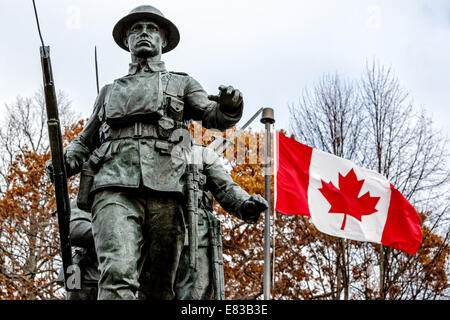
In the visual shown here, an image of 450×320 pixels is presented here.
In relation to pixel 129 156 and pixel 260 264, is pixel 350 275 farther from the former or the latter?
pixel 129 156

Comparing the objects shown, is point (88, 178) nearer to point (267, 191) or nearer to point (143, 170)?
point (143, 170)

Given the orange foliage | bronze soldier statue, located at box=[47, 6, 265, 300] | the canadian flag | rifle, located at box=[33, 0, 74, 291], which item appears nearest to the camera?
rifle, located at box=[33, 0, 74, 291]

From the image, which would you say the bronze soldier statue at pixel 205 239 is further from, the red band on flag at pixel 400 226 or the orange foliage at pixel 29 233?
the orange foliage at pixel 29 233

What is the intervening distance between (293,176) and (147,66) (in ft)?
23.0

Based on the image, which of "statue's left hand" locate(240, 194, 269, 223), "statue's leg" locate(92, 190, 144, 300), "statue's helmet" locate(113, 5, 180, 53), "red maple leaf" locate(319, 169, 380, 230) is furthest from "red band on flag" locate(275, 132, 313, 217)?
"statue's leg" locate(92, 190, 144, 300)

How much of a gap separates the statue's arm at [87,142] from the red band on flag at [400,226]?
25.2 ft

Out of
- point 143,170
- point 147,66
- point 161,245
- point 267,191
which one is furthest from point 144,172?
point 267,191

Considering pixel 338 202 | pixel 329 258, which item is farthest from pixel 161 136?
pixel 329 258

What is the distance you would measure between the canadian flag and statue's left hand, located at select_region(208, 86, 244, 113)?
6850 mm

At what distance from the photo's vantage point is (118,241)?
14.9 feet

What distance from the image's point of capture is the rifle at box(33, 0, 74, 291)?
450 cm

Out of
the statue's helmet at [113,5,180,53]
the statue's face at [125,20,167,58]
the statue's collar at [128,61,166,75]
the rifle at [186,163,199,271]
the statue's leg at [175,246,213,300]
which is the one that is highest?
the statue's helmet at [113,5,180,53]

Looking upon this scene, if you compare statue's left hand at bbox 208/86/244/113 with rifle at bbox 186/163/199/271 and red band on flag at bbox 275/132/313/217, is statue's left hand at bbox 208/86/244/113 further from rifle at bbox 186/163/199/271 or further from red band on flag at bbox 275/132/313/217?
red band on flag at bbox 275/132/313/217

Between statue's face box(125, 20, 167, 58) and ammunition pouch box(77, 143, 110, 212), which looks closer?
ammunition pouch box(77, 143, 110, 212)
